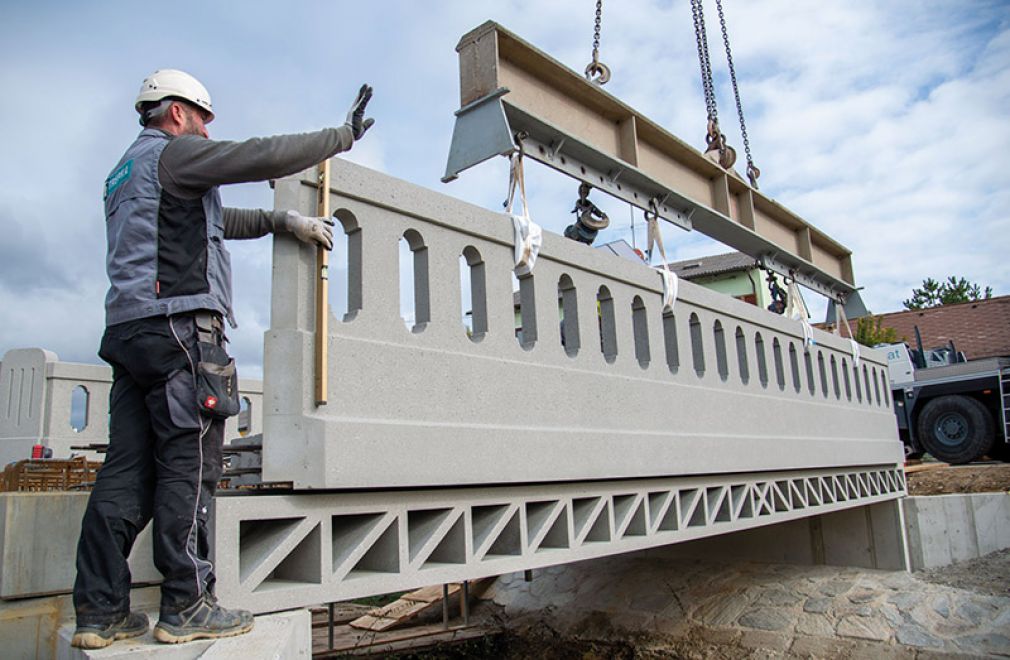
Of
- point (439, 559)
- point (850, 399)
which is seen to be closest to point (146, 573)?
point (439, 559)

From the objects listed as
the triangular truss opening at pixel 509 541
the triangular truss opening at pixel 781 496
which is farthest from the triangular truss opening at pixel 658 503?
the triangular truss opening at pixel 781 496

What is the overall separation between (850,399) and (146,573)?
9613 mm

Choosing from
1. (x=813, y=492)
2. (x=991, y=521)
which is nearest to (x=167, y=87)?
(x=813, y=492)

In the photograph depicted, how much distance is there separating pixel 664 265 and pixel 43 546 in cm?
504

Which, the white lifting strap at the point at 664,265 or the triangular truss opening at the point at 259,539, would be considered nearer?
the triangular truss opening at the point at 259,539

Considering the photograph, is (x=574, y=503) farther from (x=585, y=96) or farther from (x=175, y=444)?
(x=585, y=96)

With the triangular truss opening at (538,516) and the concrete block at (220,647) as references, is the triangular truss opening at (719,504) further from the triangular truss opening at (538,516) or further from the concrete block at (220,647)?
the concrete block at (220,647)

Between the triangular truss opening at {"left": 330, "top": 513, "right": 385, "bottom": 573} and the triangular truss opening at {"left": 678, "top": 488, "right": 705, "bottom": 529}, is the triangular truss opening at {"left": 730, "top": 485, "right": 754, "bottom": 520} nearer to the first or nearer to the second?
the triangular truss opening at {"left": 678, "top": 488, "right": 705, "bottom": 529}

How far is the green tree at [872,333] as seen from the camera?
30.4m

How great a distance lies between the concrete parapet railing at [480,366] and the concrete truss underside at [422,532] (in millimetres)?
131

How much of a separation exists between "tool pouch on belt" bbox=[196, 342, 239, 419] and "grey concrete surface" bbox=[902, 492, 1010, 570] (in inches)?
436

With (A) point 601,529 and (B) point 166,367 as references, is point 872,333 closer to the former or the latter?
(A) point 601,529

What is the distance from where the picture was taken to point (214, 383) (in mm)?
3084

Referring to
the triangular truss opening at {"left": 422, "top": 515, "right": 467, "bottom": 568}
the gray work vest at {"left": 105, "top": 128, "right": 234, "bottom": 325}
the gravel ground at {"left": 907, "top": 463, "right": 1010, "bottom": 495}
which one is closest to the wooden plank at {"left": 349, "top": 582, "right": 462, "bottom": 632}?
the gravel ground at {"left": 907, "top": 463, "right": 1010, "bottom": 495}
